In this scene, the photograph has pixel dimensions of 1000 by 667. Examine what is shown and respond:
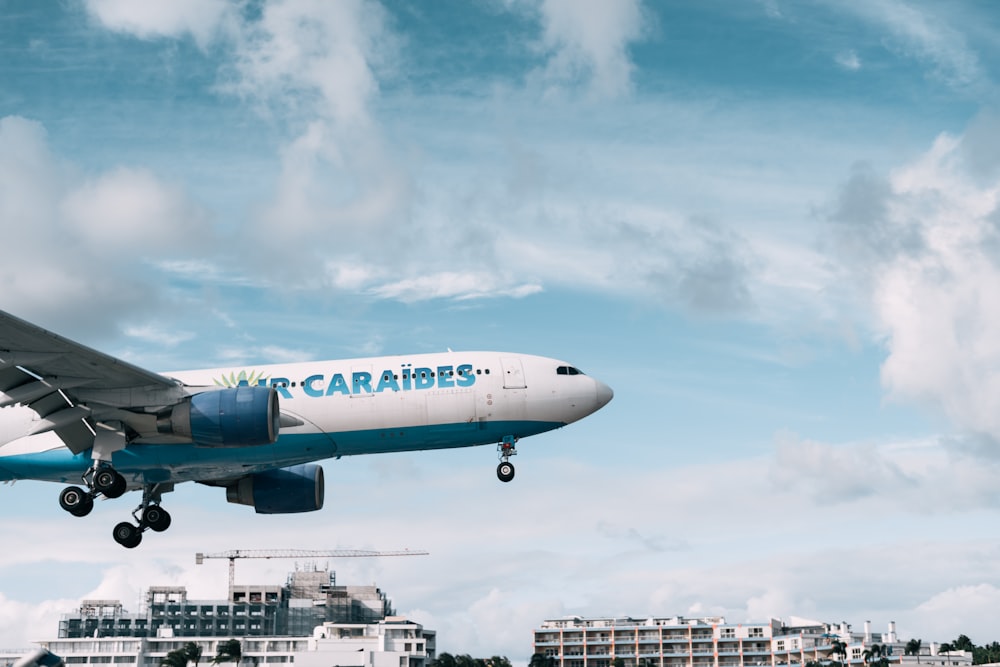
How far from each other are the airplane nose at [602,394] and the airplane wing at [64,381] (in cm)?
1790

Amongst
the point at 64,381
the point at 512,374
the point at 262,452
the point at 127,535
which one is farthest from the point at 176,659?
the point at 512,374

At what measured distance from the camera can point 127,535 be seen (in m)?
54.9

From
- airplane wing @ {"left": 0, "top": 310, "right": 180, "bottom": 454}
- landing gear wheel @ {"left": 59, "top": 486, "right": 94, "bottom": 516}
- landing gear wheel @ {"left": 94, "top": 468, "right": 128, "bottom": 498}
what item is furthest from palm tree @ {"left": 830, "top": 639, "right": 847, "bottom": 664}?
airplane wing @ {"left": 0, "top": 310, "right": 180, "bottom": 454}

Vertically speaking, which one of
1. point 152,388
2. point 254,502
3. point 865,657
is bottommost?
point 865,657

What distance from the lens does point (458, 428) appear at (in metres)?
49.4

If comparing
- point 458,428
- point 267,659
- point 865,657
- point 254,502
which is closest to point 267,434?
point 458,428

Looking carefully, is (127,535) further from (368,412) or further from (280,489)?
(368,412)

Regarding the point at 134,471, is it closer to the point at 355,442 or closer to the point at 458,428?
the point at 355,442

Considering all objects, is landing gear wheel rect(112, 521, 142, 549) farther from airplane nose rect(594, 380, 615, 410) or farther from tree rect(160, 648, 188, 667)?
tree rect(160, 648, 188, 667)

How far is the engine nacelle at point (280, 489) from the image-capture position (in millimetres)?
56750

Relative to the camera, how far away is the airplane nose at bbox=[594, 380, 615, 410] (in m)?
51.8

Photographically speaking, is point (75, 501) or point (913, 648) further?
point (913, 648)

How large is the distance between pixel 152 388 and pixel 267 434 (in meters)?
5.67

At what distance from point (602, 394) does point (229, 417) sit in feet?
52.9
